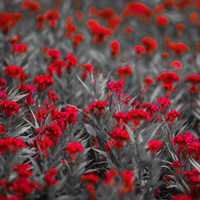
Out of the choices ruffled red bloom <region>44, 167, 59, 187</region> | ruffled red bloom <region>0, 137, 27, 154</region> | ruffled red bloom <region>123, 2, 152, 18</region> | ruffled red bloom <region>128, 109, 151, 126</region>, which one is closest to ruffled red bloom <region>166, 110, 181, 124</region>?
ruffled red bloom <region>128, 109, 151, 126</region>

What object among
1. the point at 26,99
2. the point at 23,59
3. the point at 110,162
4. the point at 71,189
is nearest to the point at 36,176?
the point at 71,189

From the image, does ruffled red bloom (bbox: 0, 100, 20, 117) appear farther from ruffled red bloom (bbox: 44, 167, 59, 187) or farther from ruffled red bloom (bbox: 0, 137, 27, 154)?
ruffled red bloom (bbox: 44, 167, 59, 187)

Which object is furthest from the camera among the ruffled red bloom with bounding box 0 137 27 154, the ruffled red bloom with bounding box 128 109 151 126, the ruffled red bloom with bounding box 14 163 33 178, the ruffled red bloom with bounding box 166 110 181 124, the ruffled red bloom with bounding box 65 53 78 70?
the ruffled red bloom with bounding box 65 53 78 70

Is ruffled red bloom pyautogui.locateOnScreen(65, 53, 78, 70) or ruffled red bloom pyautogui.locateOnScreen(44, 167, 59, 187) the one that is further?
ruffled red bloom pyautogui.locateOnScreen(65, 53, 78, 70)

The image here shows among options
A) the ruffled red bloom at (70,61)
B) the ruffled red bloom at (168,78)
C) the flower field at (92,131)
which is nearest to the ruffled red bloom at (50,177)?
the flower field at (92,131)

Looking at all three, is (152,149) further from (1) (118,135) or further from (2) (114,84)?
(2) (114,84)

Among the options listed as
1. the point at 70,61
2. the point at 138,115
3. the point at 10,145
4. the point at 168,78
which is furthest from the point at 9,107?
the point at 168,78

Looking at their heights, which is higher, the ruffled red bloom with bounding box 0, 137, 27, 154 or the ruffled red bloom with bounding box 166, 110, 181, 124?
the ruffled red bloom with bounding box 0, 137, 27, 154

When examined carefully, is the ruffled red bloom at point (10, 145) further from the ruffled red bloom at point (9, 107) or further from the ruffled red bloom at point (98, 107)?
the ruffled red bloom at point (98, 107)
